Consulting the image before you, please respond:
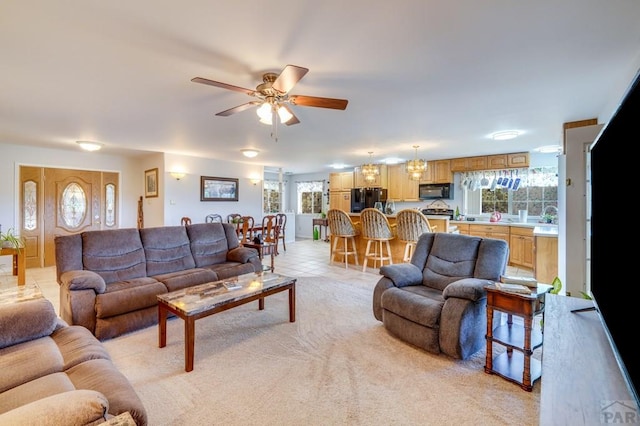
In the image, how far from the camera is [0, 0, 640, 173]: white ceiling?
63.4 inches

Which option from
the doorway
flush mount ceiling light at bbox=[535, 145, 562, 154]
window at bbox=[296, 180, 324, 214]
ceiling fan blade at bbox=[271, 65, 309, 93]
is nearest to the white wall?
the doorway

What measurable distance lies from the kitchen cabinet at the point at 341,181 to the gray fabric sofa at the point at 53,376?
713 centimetres

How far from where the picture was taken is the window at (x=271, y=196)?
9.86m

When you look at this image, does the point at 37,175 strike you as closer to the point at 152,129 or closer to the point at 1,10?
the point at 152,129

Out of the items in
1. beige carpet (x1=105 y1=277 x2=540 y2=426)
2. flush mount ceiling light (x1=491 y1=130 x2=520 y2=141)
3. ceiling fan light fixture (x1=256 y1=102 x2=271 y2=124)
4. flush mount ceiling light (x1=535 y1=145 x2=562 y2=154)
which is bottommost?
beige carpet (x1=105 y1=277 x2=540 y2=426)

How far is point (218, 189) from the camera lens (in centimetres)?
698

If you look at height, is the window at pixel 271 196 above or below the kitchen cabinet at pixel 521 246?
A: above

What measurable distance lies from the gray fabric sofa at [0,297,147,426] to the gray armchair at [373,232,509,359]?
2.00 m

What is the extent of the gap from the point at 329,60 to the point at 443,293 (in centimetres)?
205

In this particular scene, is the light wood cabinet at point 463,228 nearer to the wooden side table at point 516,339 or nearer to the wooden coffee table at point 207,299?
the wooden side table at point 516,339

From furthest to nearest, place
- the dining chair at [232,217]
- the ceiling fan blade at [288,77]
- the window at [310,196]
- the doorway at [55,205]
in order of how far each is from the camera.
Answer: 1. the window at [310,196]
2. the dining chair at [232,217]
3. the doorway at [55,205]
4. the ceiling fan blade at [288,77]

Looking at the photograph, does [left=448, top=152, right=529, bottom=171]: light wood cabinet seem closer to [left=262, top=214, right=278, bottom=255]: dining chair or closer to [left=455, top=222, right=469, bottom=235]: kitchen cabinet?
[left=455, top=222, right=469, bottom=235]: kitchen cabinet

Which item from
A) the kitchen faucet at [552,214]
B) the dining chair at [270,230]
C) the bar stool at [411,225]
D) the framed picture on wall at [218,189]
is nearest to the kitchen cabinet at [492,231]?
the kitchen faucet at [552,214]

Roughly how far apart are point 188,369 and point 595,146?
116 inches
